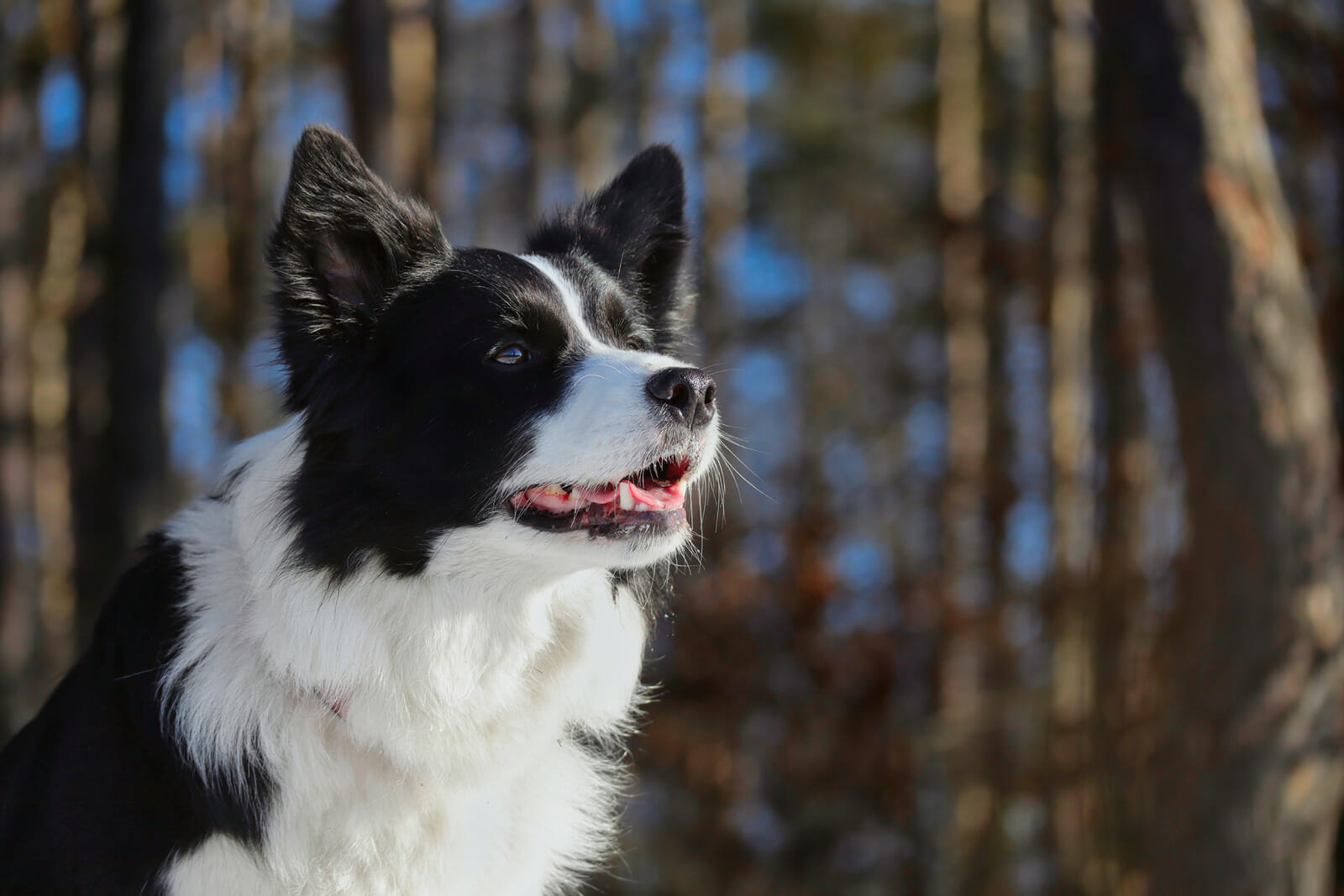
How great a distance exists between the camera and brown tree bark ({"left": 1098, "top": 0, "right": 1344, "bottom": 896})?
4754 millimetres

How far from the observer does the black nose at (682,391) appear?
2.62m

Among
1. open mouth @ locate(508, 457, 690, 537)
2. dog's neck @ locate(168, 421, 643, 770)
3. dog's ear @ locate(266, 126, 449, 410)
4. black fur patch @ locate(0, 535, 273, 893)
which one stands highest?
dog's ear @ locate(266, 126, 449, 410)

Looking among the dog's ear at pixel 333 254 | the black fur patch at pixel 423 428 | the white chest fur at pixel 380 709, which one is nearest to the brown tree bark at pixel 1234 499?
the white chest fur at pixel 380 709

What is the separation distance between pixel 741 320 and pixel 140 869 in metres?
12.0

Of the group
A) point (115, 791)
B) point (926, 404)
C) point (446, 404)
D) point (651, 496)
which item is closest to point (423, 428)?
point (446, 404)

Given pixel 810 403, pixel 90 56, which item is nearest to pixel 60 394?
pixel 90 56

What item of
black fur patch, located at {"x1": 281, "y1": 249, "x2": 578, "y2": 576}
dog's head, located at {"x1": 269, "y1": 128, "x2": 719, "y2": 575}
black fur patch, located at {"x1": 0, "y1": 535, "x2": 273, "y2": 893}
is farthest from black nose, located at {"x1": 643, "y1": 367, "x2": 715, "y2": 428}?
black fur patch, located at {"x1": 0, "y1": 535, "x2": 273, "y2": 893}

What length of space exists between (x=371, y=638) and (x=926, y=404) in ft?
47.0

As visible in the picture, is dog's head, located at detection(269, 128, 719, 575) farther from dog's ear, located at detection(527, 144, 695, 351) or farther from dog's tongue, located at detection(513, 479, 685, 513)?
dog's ear, located at detection(527, 144, 695, 351)

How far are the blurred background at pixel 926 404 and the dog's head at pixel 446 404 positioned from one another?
1054mm

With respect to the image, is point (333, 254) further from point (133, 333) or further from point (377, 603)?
point (133, 333)

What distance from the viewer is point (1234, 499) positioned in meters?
4.84

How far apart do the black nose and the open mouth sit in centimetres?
14

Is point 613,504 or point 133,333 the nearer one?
point 613,504
